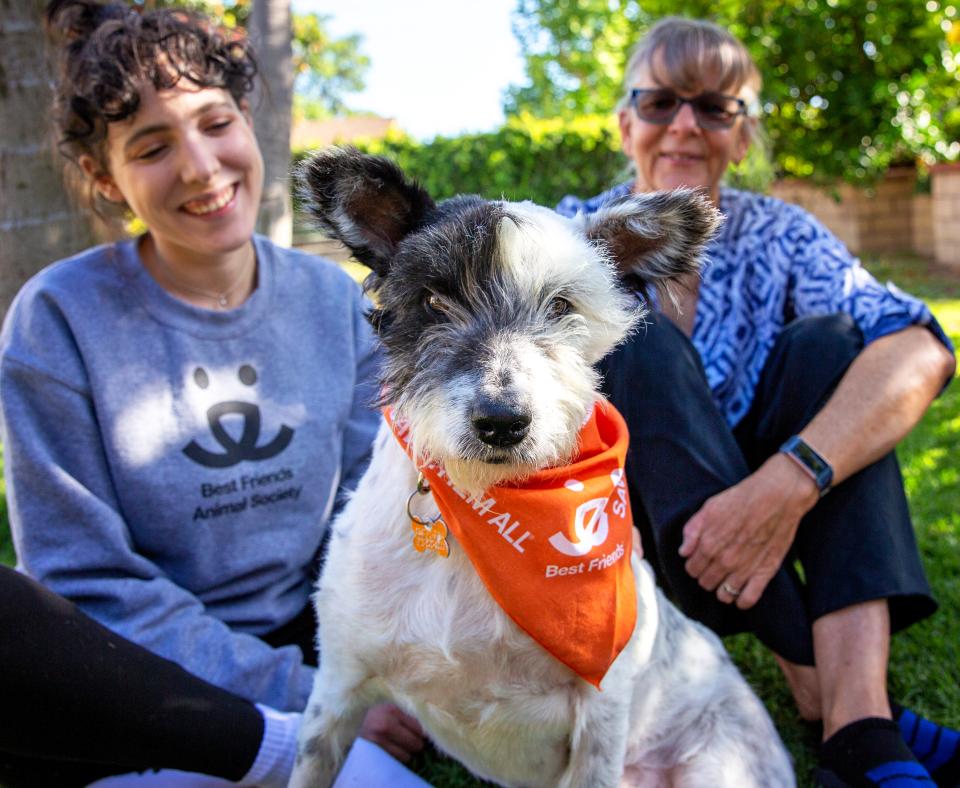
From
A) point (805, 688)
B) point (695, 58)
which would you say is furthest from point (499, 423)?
point (695, 58)

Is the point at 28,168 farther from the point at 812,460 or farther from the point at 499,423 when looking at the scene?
the point at 812,460

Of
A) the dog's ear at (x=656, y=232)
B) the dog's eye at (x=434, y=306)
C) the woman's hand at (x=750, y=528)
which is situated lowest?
the woman's hand at (x=750, y=528)

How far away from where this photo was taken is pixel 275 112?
6.13m

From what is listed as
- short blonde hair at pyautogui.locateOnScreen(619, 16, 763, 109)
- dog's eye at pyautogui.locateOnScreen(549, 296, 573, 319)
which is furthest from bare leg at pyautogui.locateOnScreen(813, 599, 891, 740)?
short blonde hair at pyautogui.locateOnScreen(619, 16, 763, 109)

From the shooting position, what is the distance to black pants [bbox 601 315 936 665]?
9.14ft

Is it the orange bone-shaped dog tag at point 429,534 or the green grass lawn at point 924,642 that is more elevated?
the orange bone-shaped dog tag at point 429,534

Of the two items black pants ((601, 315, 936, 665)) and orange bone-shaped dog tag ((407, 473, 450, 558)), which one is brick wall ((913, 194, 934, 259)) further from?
orange bone-shaped dog tag ((407, 473, 450, 558))

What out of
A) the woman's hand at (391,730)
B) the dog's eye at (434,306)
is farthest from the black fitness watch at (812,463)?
the woman's hand at (391,730)

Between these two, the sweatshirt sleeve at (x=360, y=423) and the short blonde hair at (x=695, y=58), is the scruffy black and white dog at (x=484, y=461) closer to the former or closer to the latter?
the sweatshirt sleeve at (x=360, y=423)

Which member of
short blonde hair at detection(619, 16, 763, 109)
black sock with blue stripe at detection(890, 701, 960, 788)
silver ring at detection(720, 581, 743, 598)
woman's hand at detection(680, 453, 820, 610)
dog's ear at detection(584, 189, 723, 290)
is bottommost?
black sock with blue stripe at detection(890, 701, 960, 788)

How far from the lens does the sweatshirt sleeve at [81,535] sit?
264cm

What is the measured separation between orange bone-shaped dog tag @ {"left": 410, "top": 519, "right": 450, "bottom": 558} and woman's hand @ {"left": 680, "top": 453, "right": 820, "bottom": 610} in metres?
0.92

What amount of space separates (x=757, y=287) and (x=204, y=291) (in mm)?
2105

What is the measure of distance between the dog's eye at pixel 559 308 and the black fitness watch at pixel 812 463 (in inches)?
39.8
